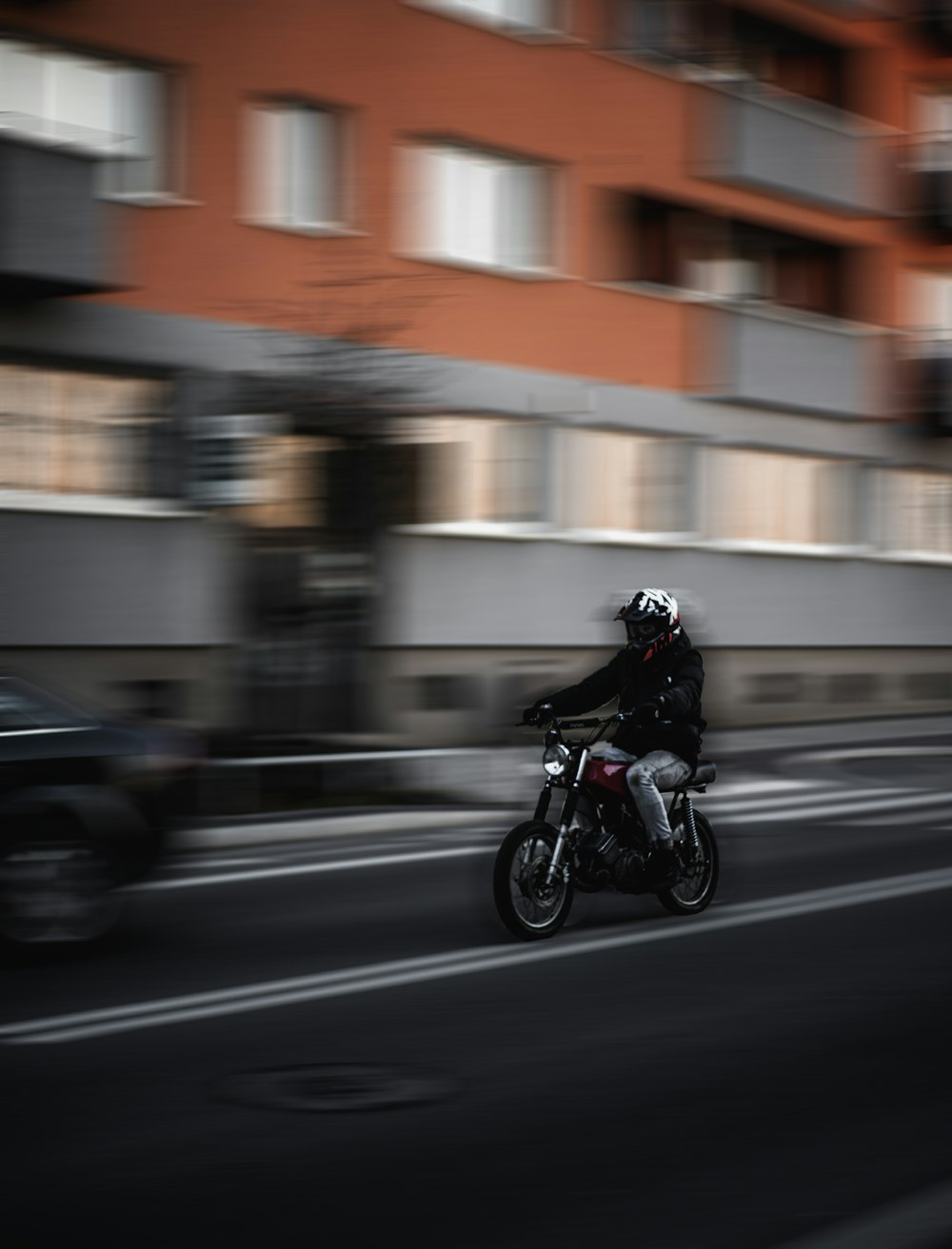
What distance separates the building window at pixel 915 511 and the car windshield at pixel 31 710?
22.5 meters

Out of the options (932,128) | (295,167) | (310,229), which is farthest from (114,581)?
(932,128)

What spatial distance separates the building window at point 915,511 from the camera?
3089 cm

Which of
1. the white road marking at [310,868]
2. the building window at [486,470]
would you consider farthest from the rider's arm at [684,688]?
the building window at [486,470]

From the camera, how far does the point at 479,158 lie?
24.4m

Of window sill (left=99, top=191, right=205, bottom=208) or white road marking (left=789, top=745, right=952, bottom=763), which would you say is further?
white road marking (left=789, top=745, right=952, bottom=763)

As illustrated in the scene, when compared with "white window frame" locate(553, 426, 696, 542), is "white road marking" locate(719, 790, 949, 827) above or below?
below

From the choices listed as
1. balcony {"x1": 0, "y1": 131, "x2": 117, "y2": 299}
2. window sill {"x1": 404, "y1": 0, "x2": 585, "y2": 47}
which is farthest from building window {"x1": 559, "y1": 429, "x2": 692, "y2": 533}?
balcony {"x1": 0, "y1": 131, "x2": 117, "y2": 299}

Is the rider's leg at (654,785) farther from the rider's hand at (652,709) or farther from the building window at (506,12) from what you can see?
the building window at (506,12)

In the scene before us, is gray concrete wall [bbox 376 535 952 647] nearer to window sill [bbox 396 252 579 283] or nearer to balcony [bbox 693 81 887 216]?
window sill [bbox 396 252 579 283]

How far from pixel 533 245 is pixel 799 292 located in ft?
20.7

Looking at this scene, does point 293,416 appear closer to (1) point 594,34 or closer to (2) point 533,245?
(2) point 533,245

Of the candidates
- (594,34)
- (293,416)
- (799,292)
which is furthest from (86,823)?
(799,292)

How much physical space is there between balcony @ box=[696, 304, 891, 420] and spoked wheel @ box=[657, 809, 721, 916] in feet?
56.2

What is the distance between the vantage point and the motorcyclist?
1009 cm
